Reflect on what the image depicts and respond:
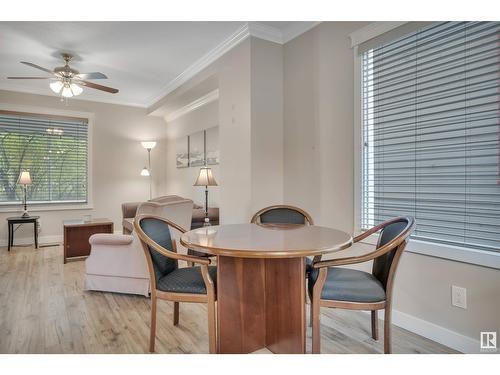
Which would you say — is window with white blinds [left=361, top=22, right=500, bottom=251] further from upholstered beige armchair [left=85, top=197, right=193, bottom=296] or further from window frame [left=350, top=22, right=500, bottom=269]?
upholstered beige armchair [left=85, top=197, right=193, bottom=296]

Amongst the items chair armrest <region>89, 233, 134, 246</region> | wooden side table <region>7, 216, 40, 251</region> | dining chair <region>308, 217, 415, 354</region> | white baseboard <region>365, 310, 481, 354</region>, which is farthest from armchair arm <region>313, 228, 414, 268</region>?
wooden side table <region>7, 216, 40, 251</region>

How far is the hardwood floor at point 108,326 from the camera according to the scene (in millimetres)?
1971

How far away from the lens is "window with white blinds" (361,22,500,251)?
6.04 feet

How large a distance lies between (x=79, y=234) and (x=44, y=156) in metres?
2.11

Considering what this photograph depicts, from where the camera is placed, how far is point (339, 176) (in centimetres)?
267

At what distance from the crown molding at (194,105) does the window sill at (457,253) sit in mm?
3617

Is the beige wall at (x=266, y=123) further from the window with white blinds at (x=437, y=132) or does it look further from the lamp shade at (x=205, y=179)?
the lamp shade at (x=205, y=179)

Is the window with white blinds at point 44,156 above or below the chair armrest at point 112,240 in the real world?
above

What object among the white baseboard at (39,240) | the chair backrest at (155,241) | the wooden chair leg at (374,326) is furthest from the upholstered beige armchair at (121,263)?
the white baseboard at (39,240)

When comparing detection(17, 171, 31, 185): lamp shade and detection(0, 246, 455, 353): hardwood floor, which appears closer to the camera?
detection(0, 246, 455, 353): hardwood floor

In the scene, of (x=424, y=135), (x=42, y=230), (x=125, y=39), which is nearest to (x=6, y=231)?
(x=42, y=230)

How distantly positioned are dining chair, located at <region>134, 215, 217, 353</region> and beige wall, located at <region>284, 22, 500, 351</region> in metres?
1.27

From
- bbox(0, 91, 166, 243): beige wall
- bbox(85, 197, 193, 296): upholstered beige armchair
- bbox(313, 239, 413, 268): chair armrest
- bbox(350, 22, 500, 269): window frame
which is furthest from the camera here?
bbox(0, 91, 166, 243): beige wall
